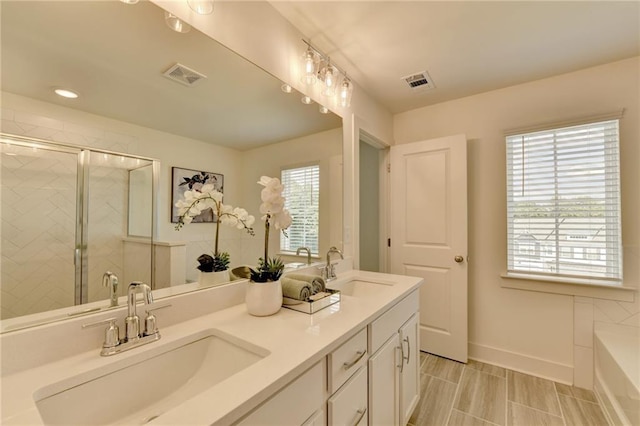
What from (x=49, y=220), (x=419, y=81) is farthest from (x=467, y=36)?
(x=49, y=220)

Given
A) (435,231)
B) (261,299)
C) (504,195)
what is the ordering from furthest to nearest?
(435,231), (504,195), (261,299)

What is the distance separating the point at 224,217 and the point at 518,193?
2380mm

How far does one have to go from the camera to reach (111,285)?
2.85ft

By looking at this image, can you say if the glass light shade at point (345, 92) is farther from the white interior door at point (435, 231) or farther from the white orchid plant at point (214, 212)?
the white orchid plant at point (214, 212)

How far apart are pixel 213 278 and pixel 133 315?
14.3 inches

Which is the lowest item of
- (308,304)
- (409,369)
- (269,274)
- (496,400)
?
(496,400)

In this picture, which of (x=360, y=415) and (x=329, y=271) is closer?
(x=360, y=415)

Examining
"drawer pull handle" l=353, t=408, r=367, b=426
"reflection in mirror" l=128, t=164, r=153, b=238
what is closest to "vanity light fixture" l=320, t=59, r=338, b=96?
"reflection in mirror" l=128, t=164, r=153, b=238

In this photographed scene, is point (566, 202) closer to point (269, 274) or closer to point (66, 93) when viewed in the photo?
point (269, 274)

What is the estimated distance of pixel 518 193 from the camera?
2.31m

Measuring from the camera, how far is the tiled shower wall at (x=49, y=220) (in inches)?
27.8

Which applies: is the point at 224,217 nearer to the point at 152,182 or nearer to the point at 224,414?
the point at 152,182

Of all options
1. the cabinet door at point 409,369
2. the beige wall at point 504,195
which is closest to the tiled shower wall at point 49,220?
the cabinet door at point 409,369

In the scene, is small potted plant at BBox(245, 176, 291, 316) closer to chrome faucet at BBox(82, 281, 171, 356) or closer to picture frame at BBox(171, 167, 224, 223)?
picture frame at BBox(171, 167, 224, 223)
